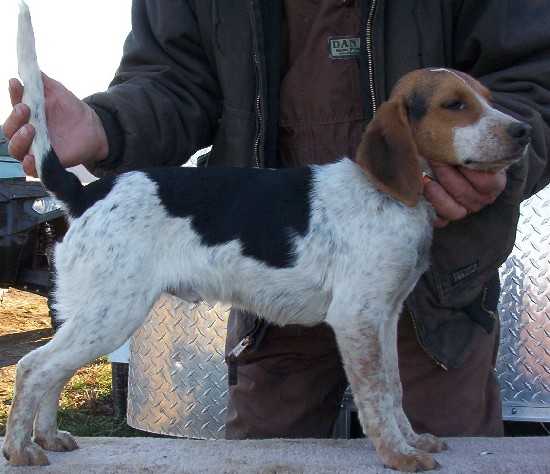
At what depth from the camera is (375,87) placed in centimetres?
310

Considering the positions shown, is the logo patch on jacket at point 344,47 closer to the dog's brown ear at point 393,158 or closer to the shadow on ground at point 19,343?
the dog's brown ear at point 393,158

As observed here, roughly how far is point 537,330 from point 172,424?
2.08 metres

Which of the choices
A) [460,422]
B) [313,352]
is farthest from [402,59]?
[460,422]

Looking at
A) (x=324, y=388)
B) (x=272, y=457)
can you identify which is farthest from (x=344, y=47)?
(x=272, y=457)

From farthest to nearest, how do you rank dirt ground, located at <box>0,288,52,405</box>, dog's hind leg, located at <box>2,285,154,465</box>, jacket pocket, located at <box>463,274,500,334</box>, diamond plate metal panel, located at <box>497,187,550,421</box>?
dirt ground, located at <box>0,288,52,405</box>
diamond plate metal panel, located at <box>497,187,550,421</box>
jacket pocket, located at <box>463,274,500,334</box>
dog's hind leg, located at <box>2,285,154,465</box>

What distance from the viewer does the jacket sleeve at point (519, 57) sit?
298 cm

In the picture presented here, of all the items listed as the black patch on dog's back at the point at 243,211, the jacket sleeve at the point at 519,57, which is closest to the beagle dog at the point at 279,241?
the black patch on dog's back at the point at 243,211

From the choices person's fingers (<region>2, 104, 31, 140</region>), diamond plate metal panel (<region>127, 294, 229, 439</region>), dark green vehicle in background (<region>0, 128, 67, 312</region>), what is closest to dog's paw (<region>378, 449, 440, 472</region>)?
person's fingers (<region>2, 104, 31, 140</region>)

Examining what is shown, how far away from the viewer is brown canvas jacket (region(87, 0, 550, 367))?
3027 millimetres

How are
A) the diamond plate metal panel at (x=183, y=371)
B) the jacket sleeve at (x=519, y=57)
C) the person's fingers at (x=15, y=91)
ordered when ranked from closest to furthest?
1. the person's fingers at (x=15, y=91)
2. the jacket sleeve at (x=519, y=57)
3. the diamond plate metal panel at (x=183, y=371)

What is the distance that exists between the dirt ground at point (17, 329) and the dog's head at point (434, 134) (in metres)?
6.10

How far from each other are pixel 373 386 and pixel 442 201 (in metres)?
0.63

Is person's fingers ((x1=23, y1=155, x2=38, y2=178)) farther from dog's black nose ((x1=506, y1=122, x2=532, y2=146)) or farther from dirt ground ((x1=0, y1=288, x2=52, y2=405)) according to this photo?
dirt ground ((x1=0, y1=288, x2=52, y2=405))

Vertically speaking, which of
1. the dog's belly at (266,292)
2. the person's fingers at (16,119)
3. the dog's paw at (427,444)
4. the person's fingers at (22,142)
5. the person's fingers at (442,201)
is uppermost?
the person's fingers at (16,119)
